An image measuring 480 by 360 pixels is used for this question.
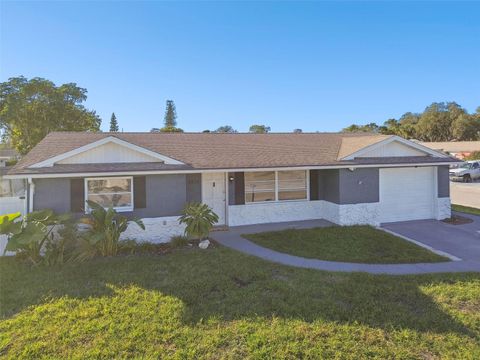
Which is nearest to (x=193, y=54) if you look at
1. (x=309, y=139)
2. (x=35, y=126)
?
(x=309, y=139)

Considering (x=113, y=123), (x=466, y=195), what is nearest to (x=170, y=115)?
(x=113, y=123)

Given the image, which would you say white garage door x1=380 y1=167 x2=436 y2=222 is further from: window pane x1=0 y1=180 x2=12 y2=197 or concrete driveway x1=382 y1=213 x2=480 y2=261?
window pane x1=0 y1=180 x2=12 y2=197

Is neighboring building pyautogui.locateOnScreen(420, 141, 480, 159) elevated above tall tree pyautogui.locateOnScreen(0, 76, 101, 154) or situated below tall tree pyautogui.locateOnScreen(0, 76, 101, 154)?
below

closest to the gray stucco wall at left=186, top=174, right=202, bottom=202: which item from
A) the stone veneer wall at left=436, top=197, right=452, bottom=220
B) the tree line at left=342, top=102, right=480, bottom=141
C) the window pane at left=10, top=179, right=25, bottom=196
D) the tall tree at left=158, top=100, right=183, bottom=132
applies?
the stone veneer wall at left=436, top=197, right=452, bottom=220

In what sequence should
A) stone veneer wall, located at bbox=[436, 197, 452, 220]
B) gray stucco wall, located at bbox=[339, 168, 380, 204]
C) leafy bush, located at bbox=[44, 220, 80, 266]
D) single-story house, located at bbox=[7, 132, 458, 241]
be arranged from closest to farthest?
leafy bush, located at bbox=[44, 220, 80, 266], single-story house, located at bbox=[7, 132, 458, 241], gray stucco wall, located at bbox=[339, 168, 380, 204], stone veneer wall, located at bbox=[436, 197, 452, 220]

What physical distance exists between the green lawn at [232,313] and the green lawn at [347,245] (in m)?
1.51

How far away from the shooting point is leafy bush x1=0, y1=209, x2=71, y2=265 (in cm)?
873

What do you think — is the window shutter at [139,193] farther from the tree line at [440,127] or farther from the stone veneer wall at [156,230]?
the tree line at [440,127]

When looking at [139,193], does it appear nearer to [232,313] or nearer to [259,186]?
[259,186]

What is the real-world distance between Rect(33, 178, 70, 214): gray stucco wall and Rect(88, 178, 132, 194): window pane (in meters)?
0.81

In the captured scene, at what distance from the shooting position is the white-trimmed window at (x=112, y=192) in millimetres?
11250

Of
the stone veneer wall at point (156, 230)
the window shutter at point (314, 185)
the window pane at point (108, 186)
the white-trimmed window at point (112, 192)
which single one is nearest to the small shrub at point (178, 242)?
the stone veneer wall at point (156, 230)

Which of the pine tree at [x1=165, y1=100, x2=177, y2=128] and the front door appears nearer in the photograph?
the front door

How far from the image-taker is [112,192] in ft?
37.6
